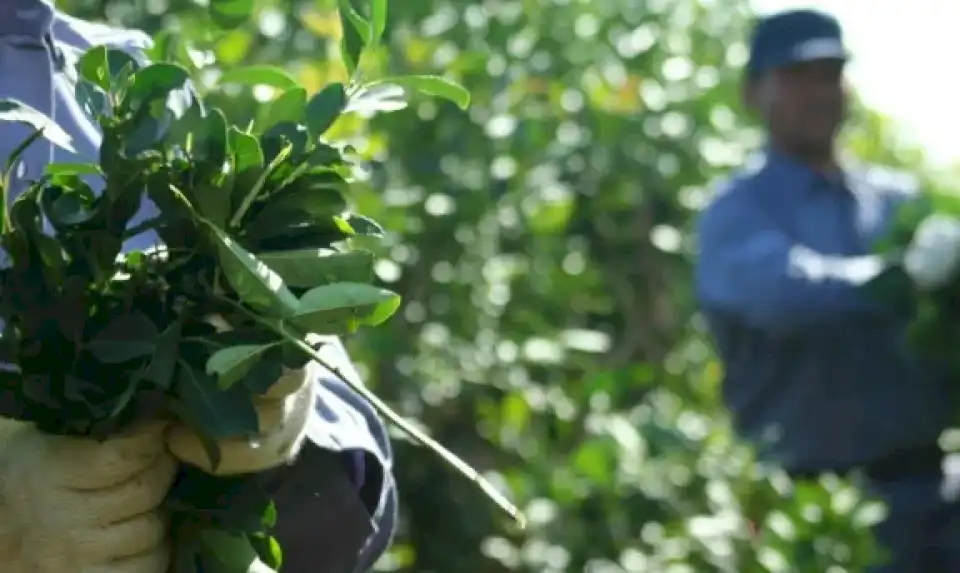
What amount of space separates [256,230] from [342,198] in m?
0.07

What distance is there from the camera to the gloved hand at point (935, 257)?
2.66 meters

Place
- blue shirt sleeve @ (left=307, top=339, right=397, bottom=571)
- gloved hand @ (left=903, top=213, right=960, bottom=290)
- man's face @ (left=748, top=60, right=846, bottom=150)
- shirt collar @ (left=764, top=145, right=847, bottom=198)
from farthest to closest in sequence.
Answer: man's face @ (left=748, top=60, right=846, bottom=150) < shirt collar @ (left=764, top=145, right=847, bottom=198) < gloved hand @ (left=903, top=213, right=960, bottom=290) < blue shirt sleeve @ (left=307, top=339, right=397, bottom=571)

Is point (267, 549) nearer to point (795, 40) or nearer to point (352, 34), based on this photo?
point (352, 34)

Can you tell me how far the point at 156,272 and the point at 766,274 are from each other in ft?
6.19

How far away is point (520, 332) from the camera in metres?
2.93

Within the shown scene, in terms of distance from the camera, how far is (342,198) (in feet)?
3.73

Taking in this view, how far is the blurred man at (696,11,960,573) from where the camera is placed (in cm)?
286

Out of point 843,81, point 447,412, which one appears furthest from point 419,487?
point 843,81

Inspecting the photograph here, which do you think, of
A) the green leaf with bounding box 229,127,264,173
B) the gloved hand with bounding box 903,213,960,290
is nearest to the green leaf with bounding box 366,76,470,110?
the green leaf with bounding box 229,127,264,173

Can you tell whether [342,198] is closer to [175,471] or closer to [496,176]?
[175,471]

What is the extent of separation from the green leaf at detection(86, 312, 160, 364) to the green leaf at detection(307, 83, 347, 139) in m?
0.18

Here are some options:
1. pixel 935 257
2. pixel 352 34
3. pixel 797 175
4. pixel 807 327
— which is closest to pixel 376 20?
pixel 352 34

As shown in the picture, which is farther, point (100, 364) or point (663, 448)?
point (663, 448)

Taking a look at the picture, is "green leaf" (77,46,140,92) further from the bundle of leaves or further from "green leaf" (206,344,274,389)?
"green leaf" (206,344,274,389)
